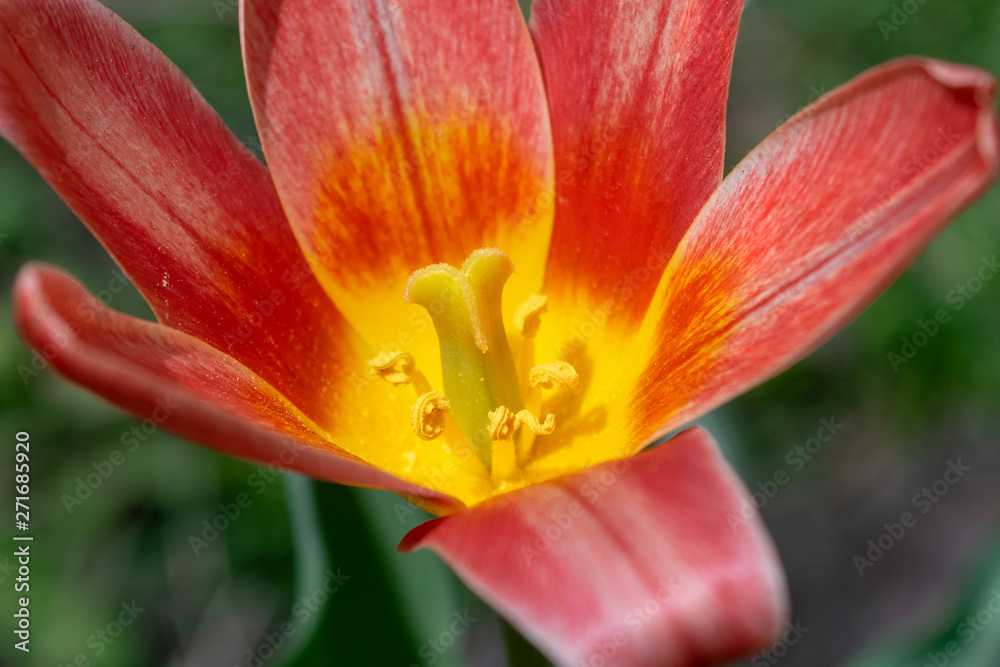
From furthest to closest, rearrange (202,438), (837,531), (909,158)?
(837,531)
(909,158)
(202,438)

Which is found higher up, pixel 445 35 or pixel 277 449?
pixel 445 35

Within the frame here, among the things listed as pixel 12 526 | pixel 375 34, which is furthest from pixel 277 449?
pixel 12 526

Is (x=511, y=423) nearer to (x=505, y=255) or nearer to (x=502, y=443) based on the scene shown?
(x=502, y=443)

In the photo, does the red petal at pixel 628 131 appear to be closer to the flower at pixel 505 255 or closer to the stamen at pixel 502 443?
the flower at pixel 505 255

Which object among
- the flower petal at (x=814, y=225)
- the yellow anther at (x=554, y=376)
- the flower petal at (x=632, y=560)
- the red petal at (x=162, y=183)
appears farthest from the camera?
the yellow anther at (x=554, y=376)

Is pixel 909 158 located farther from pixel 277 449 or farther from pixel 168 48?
pixel 168 48

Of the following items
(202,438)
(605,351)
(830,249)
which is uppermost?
(202,438)

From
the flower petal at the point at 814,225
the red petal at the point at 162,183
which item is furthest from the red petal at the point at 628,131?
the red petal at the point at 162,183
